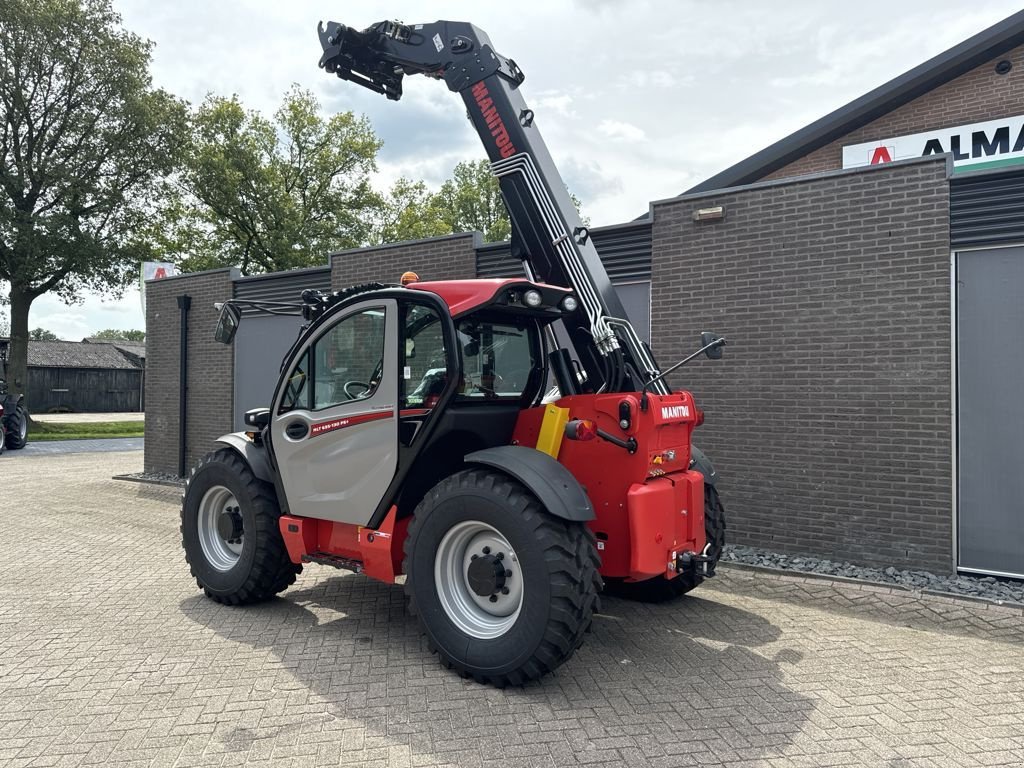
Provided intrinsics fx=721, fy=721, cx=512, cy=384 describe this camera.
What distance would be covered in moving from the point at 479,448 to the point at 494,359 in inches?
23.9

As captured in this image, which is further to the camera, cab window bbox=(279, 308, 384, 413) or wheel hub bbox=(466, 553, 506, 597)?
cab window bbox=(279, 308, 384, 413)

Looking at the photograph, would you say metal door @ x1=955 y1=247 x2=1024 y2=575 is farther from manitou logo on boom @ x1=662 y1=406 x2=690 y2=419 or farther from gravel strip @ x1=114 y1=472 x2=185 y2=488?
gravel strip @ x1=114 y1=472 x2=185 y2=488

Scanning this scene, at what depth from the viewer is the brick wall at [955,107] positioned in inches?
376

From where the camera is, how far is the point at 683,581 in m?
5.35

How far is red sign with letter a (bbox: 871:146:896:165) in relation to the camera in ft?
34.2

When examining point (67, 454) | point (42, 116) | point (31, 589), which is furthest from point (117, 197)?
point (31, 589)

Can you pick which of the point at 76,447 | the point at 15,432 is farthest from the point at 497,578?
the point at 76,447

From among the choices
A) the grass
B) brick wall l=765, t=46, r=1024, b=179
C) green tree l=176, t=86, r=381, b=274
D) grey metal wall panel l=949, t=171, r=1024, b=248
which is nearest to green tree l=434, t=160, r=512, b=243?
green tree l=176, t=86, r=381, b=274

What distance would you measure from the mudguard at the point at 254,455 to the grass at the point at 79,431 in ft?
66.7

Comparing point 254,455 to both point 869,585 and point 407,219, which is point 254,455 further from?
point 407,219

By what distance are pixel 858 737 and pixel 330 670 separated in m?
2.77

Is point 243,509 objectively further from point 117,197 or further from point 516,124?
point 117,197

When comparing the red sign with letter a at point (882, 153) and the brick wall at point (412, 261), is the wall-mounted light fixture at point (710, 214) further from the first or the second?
the red sign with letter a at point (882, 153)

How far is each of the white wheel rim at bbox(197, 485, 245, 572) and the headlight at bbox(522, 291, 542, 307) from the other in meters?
2.78
